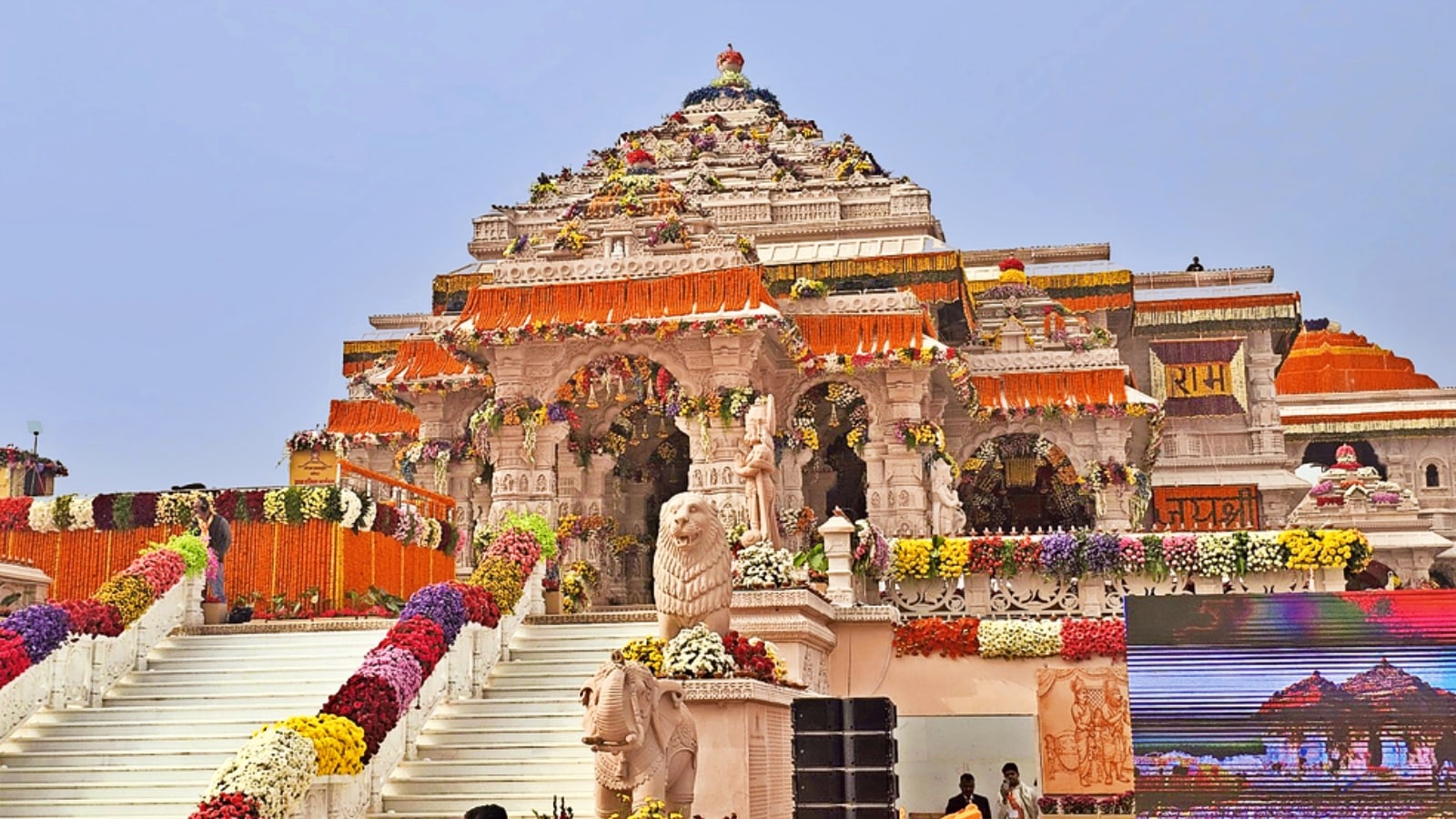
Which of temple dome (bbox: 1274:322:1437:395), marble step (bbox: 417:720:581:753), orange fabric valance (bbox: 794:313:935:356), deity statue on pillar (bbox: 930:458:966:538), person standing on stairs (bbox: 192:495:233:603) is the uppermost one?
temple dome (bbox: 1274:322:1437:395)

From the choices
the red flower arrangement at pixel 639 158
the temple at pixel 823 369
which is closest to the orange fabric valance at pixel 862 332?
the temple at pixel 823 369

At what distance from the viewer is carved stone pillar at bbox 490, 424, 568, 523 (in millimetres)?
23344

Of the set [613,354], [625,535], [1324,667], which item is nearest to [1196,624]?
[1324,667]

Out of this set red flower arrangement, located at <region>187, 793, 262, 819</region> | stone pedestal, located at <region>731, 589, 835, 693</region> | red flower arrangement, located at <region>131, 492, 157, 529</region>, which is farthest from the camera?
red flower arrangement, located at <region>131, 492, 157, 529</region>

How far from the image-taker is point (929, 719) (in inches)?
677

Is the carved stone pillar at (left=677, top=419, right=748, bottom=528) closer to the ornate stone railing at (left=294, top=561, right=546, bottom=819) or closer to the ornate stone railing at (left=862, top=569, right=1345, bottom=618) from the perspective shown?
the ornate stone railing at (left=294, top=561, right=546, bottom=819)

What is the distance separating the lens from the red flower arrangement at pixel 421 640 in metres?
15.2

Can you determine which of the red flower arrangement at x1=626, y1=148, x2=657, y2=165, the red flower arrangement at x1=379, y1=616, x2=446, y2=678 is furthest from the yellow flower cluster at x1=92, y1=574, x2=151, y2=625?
the red flower arrangement at x1=626, y1=148, x2=657, y2=165

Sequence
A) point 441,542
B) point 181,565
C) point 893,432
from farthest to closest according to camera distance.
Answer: point 893,432
point 441,542
point 181,565

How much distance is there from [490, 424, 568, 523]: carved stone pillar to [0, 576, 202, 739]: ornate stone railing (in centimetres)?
627

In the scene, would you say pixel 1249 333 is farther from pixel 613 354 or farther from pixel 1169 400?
pixel 613 354

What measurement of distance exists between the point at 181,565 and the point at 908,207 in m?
18.3

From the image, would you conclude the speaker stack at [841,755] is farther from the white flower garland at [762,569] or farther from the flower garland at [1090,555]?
the flower garland at [1090,555]

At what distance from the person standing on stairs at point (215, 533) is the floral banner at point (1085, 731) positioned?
9.83 m
